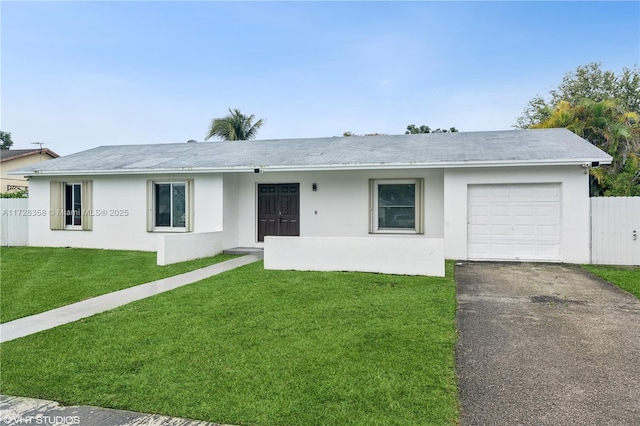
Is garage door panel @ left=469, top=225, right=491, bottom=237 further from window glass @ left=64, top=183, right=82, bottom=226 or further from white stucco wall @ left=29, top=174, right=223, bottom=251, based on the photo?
window glass @ left=64, top=183, right=82, bottom=226

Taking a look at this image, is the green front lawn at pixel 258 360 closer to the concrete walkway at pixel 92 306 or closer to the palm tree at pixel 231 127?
the concrete walkway at pixel 92 306

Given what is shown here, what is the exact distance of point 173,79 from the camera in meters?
19.3

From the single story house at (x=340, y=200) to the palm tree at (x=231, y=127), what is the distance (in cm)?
1578

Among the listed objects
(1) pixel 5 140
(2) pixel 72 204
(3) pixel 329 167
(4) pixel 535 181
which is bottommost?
(2) pixel 72 204

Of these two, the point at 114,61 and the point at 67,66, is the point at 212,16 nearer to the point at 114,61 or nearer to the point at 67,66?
the point at 114,61

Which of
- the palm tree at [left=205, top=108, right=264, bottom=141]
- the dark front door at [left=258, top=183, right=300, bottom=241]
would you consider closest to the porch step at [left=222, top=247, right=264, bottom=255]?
the dark front door at [left=258, top=183, right=300, bottom=241]

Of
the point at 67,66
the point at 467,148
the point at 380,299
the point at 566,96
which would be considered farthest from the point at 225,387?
the point at 566,96

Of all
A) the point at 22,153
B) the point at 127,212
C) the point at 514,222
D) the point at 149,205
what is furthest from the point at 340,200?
the point at 22,153

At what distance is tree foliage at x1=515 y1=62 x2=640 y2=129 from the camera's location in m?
25.4

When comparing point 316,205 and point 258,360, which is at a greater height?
point 316,205

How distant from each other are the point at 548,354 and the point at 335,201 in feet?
28.7

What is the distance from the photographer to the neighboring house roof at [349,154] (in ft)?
34.6

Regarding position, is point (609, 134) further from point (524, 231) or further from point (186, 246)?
point (186, 246)

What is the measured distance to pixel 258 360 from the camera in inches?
162
